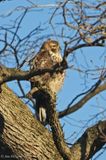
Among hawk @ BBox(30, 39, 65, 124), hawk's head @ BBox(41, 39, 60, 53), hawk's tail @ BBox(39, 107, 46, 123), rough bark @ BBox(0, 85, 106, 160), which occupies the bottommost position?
rough bark @ BBox(0, 85, 106, 160)

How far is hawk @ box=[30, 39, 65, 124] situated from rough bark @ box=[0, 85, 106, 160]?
33cm

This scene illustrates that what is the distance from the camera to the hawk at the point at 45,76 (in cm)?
499

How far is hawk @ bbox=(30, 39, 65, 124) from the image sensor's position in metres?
4.99

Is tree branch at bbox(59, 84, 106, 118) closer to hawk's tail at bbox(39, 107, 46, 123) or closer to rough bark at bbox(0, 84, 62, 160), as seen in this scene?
hawk's tail at bbox(39, 107, 46, 123)

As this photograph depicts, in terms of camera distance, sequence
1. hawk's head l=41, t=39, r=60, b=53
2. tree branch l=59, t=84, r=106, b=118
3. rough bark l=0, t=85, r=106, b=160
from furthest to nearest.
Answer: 1. hawk's head l=41, t=39, r=60, b=53
2. tree branch l=59, t=84, r=106, b=118
3. rough bark l=0, t=85, r=106, b=160

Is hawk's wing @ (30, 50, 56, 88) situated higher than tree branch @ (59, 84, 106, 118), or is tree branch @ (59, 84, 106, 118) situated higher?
hawk's wing @ (30, 50, 56, 88)

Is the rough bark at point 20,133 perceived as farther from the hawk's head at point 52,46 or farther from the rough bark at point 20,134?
the hawk's head at point 52,46

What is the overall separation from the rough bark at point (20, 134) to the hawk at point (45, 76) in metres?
0.33

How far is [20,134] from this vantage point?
4.29m

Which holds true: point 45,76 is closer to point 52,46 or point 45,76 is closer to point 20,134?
point 52,46

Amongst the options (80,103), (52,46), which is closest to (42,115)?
(80,103)

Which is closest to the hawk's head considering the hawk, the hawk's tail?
the hawk

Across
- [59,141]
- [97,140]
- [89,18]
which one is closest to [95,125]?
[97,140]

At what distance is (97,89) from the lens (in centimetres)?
500
